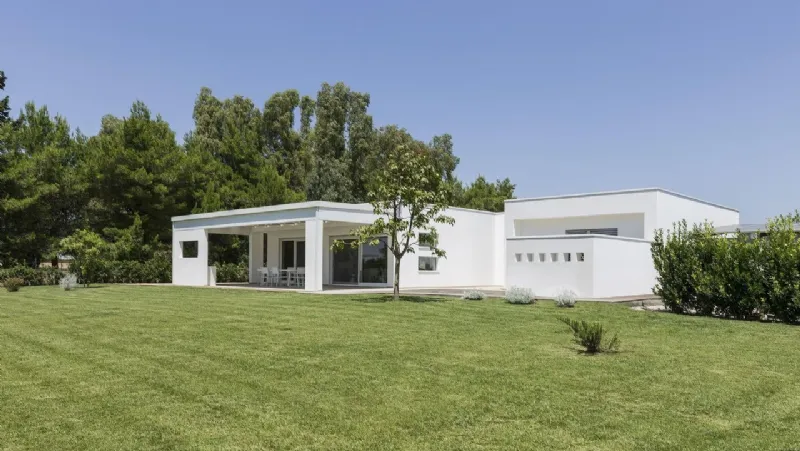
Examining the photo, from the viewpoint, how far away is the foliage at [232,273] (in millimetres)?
34281

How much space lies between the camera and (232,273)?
34.8 meters

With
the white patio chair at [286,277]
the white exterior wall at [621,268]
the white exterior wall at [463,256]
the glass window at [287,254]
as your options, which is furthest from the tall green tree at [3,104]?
the white exterior wall at [621,268]

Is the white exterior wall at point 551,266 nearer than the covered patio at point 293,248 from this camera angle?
Yes

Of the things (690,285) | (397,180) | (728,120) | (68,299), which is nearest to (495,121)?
(728,120)

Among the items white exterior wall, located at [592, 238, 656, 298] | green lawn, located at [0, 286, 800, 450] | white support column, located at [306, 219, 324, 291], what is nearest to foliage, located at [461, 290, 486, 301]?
white exterior wall, located at [592, 238, 656, 298]

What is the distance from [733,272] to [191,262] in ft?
77.3

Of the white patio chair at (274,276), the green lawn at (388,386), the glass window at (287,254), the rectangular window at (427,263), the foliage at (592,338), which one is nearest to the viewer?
the green lawn at (388,386)

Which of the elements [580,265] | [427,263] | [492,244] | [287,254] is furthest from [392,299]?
[287,254]

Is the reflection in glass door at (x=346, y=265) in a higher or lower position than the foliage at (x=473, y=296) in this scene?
higher

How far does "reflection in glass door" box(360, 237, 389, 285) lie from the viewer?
86.8 ft

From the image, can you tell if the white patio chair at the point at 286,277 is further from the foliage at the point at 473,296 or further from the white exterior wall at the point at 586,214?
the foliage at the point at 473,296

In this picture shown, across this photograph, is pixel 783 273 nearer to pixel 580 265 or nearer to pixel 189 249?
pixel 580 265

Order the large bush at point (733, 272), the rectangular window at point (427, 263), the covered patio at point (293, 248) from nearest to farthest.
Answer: the large bush at point (733, 272) → the covered patio at point (293, 248) → the rectangular window at point (427, 263)

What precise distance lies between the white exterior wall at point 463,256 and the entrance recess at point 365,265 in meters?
1.14
